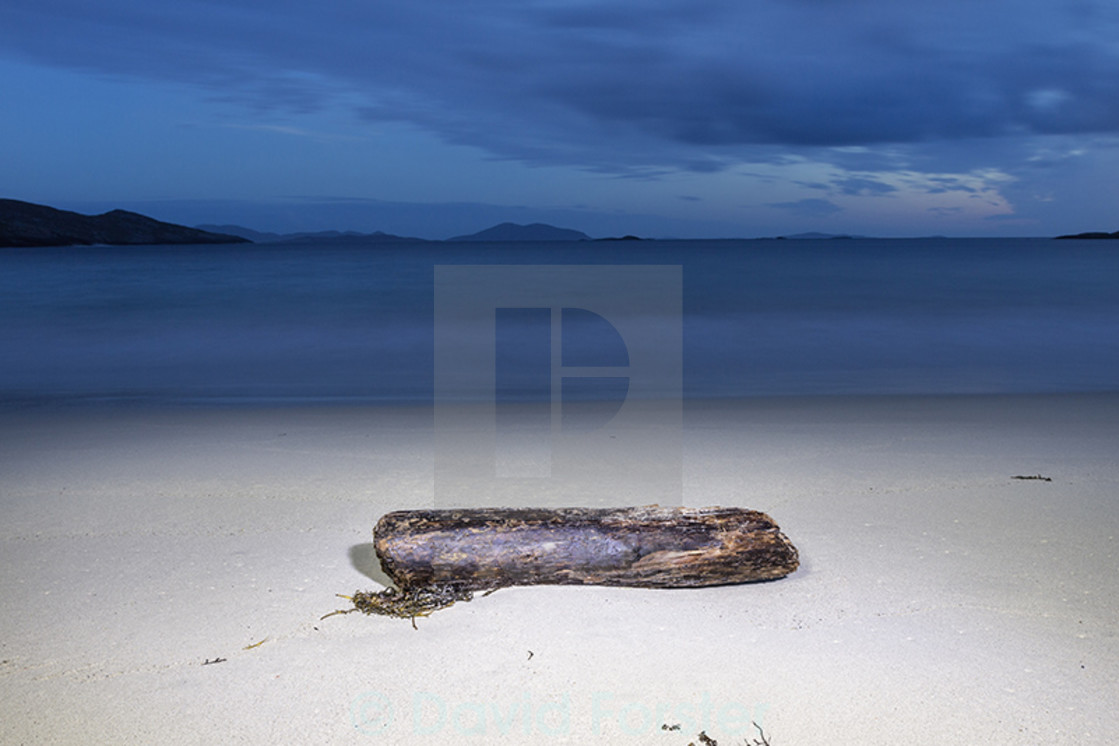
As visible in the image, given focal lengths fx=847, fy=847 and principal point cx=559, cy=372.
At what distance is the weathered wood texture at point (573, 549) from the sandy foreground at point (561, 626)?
82 millimetres

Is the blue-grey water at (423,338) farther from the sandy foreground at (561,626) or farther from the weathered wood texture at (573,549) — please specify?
the weathered wood texture at (573,549)

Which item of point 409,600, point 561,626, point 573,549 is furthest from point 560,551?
point 409,600

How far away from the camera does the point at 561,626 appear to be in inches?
118

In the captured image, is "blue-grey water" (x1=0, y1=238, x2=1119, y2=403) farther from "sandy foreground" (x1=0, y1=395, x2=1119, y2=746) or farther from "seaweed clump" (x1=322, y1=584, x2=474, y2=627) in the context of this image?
"seaweed clump" (x1=322, y1=584, x2=474, y2=627)

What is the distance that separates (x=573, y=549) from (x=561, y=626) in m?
0.33

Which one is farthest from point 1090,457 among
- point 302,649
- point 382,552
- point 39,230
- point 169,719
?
point 39,230

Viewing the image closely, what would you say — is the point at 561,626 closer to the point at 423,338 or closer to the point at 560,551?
the point at 560,551

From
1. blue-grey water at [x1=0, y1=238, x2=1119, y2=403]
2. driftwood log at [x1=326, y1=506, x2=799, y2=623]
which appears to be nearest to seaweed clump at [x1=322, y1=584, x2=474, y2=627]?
driftwood log at [x1=326, y1=506, x2=799, y2=623]

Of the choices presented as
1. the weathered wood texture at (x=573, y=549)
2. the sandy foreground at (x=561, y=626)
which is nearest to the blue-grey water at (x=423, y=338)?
the sandy foreground at (x=561, y=626)

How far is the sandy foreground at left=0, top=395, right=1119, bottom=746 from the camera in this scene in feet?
8.09

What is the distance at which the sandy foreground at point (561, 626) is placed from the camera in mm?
2465

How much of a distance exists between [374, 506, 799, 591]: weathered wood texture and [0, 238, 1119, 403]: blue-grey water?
5.34 m

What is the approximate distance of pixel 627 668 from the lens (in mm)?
2734

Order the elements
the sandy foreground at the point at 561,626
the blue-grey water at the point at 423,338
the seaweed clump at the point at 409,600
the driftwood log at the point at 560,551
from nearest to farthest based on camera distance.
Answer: the sandy foreground at the point at 561,626
the seaweed clump at the point at 409,600
the driftwood log at the point at 560,551
the blue-grey water at the point at 423,338
